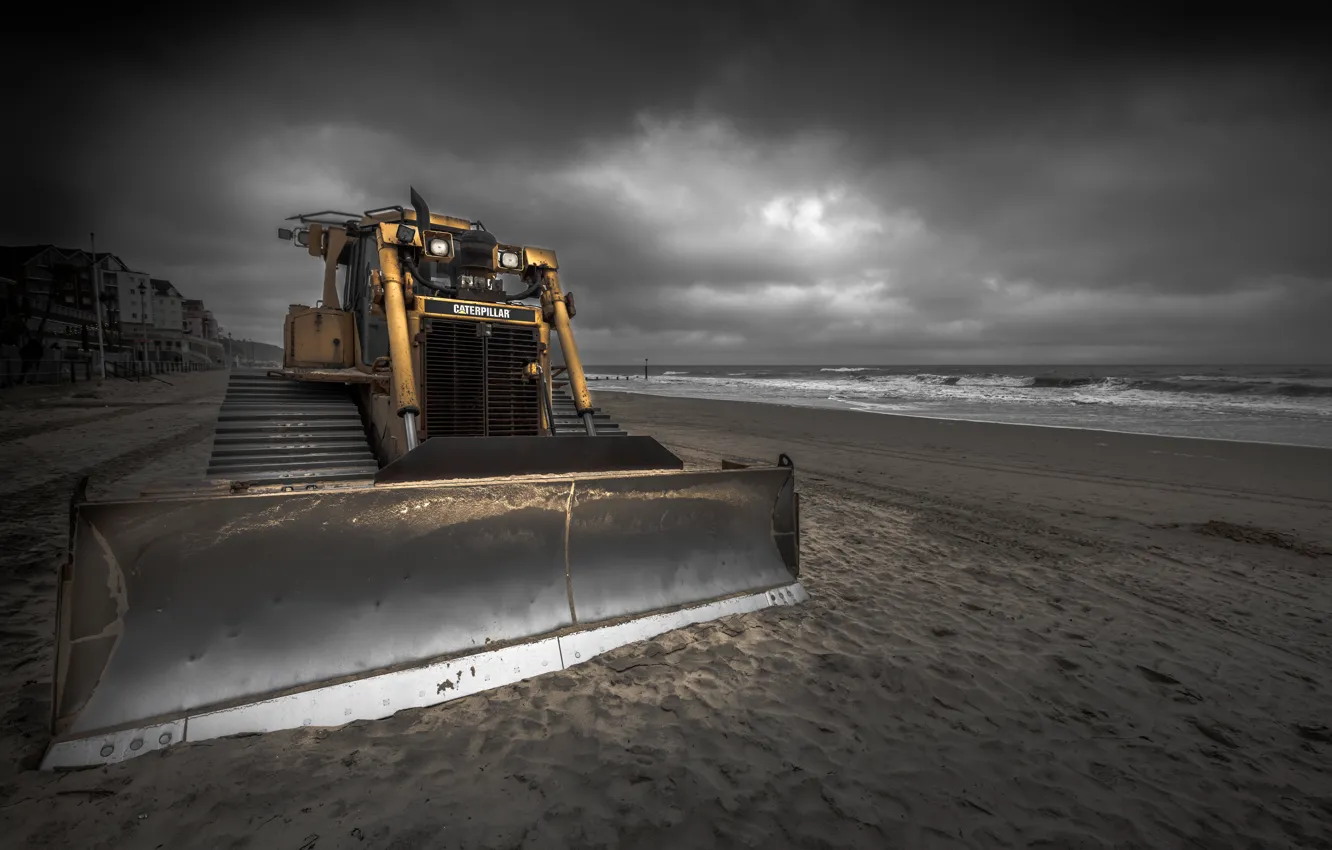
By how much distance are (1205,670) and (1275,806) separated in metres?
1.23

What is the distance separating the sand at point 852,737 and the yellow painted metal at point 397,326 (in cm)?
191

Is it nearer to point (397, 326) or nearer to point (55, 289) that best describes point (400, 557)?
point (397, 326)

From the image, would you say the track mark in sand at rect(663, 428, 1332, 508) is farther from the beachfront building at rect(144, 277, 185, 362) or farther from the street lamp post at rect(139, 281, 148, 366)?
the beachfront building at rect(144, 277, 185, 362)

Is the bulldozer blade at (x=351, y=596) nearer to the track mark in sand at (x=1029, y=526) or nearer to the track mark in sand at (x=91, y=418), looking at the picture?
the track mark in sand at (x=1029, y=526)

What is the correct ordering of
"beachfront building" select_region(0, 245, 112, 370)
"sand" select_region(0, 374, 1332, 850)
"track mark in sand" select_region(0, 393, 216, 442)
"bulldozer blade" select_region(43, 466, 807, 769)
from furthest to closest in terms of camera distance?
"beachfront building" select_region(0, 245, 112, 370) → "track mark in sand" select_region(0, 393, 216, 442) → "bulldozer blade" select_region(43, 466, 807, 769) → "sand" select_region(0, 374, 1332, 850)

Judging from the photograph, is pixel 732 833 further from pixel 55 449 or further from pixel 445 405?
pixel 55 449

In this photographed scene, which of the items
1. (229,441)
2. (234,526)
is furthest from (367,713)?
(229,441)

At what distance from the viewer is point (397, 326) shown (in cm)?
443

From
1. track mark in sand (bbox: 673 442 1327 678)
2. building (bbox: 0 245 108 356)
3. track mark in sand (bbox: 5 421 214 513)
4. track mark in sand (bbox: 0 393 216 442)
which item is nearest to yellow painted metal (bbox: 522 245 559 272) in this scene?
track mark in sand (bbox: 5 421 214 513)

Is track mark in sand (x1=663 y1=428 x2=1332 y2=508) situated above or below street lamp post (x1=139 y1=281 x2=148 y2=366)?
below

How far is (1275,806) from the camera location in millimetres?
2111

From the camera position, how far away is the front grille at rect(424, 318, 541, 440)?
15.4 feet

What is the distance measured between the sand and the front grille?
2.37m

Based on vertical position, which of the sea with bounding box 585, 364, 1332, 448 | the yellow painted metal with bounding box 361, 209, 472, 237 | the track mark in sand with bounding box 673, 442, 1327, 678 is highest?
the yellow painted metal with bounding box 361, 209, 472, 237
